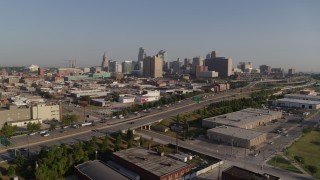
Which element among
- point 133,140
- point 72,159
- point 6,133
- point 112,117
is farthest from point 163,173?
Answer: point 112,117

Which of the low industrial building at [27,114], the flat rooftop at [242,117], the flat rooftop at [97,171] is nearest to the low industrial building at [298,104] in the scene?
the flat rooftop at [242,117]

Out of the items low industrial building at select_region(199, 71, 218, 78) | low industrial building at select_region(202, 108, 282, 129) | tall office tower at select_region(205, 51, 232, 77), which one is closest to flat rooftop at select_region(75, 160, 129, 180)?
low industrial building at select_region(202, 108, 282, 129)

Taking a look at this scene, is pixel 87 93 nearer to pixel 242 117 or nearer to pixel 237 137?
pixel 242 117

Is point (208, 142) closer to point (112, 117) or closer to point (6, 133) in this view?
point (112, 117)

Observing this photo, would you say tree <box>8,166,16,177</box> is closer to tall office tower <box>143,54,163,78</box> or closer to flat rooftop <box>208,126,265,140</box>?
flat rooftop <box>208,126,265,140</box>

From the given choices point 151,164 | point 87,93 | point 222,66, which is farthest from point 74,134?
point 222,66

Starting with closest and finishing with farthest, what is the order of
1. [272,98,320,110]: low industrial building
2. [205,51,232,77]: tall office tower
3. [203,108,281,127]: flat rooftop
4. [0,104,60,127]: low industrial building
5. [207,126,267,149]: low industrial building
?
[207,126,267,149]: low industrial building → [0,104,60,127]: low industrial building → [203,108,281,127]: flat rooftop → [272,98,320,110]: low industrial building → [205,51,232,77]: tall office tower

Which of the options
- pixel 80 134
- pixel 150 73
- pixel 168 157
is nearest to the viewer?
pixel 168 157
